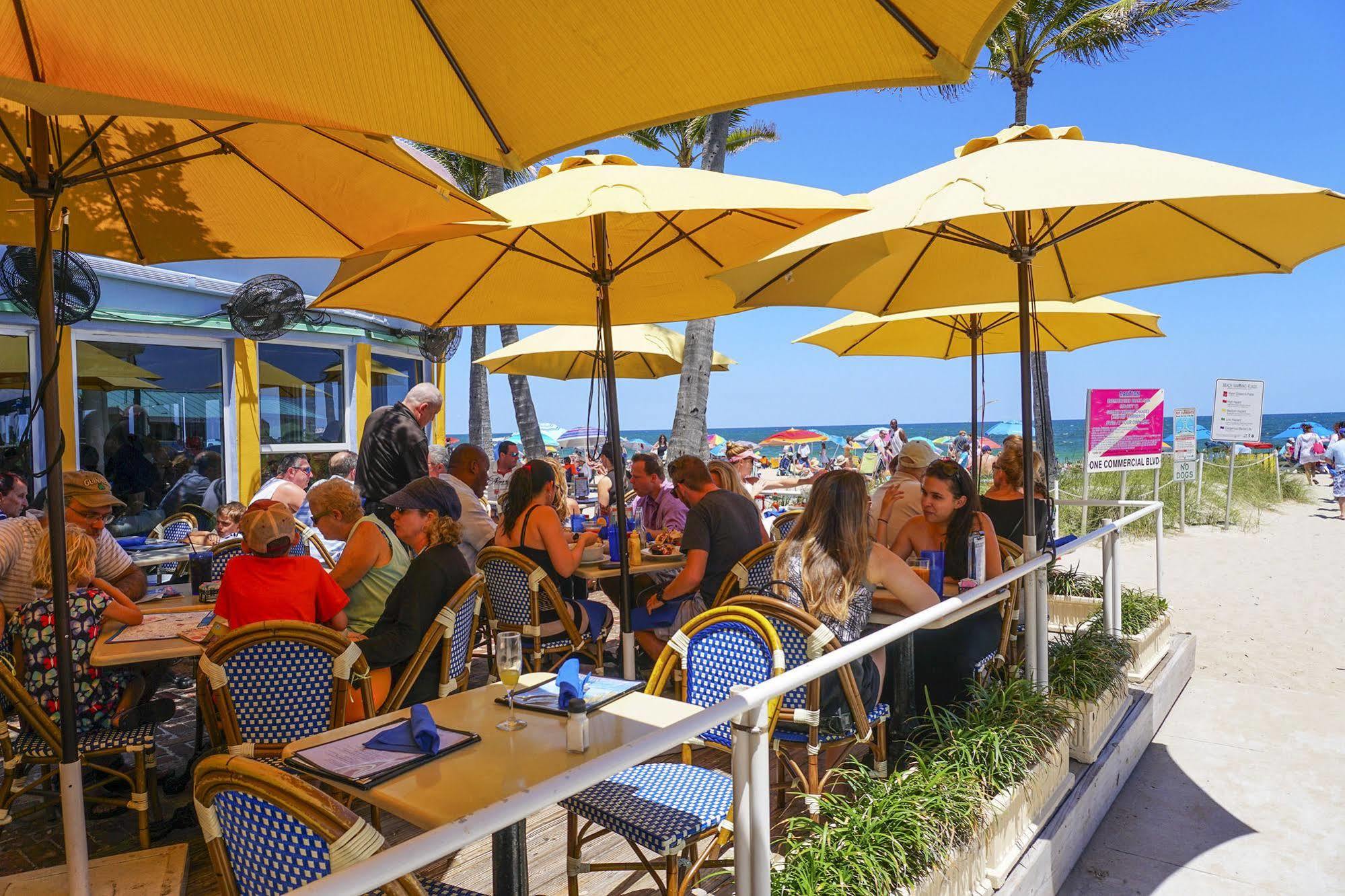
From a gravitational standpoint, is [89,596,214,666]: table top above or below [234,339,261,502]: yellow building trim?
below

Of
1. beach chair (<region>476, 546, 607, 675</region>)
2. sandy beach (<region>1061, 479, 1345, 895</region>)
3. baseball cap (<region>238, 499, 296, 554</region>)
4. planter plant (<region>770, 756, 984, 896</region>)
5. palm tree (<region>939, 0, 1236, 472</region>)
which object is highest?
palm tree (<region>939, 0, 1236, 472</region>)

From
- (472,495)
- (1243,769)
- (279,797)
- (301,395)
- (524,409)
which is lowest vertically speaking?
(1243,769)

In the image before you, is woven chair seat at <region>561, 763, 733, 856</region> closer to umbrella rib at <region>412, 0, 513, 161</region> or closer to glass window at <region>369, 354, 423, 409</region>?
umbrella rib at <region>412, 0, 513, 161</region>

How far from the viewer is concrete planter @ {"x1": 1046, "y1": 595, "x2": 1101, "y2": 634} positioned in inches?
257

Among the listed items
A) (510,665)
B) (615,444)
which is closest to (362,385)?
(615,444)

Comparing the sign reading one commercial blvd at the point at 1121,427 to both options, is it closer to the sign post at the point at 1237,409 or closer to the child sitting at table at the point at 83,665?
the sign post at the point at 1237,409

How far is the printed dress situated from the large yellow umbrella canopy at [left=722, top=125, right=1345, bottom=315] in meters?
3.05

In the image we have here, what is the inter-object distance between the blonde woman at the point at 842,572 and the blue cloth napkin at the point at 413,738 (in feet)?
5.01

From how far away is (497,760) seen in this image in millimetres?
2287

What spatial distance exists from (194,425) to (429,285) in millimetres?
5747

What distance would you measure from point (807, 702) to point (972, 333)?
523 centimetres

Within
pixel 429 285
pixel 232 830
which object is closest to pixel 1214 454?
pixel 429 285

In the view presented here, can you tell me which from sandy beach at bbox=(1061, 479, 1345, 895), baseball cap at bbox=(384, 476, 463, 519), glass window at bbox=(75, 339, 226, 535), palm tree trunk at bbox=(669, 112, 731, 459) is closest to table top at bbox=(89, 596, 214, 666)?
baseball cap at bbox=(384, 476, 463, 519)

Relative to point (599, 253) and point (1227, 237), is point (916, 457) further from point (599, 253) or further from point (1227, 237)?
point (599, 253)
